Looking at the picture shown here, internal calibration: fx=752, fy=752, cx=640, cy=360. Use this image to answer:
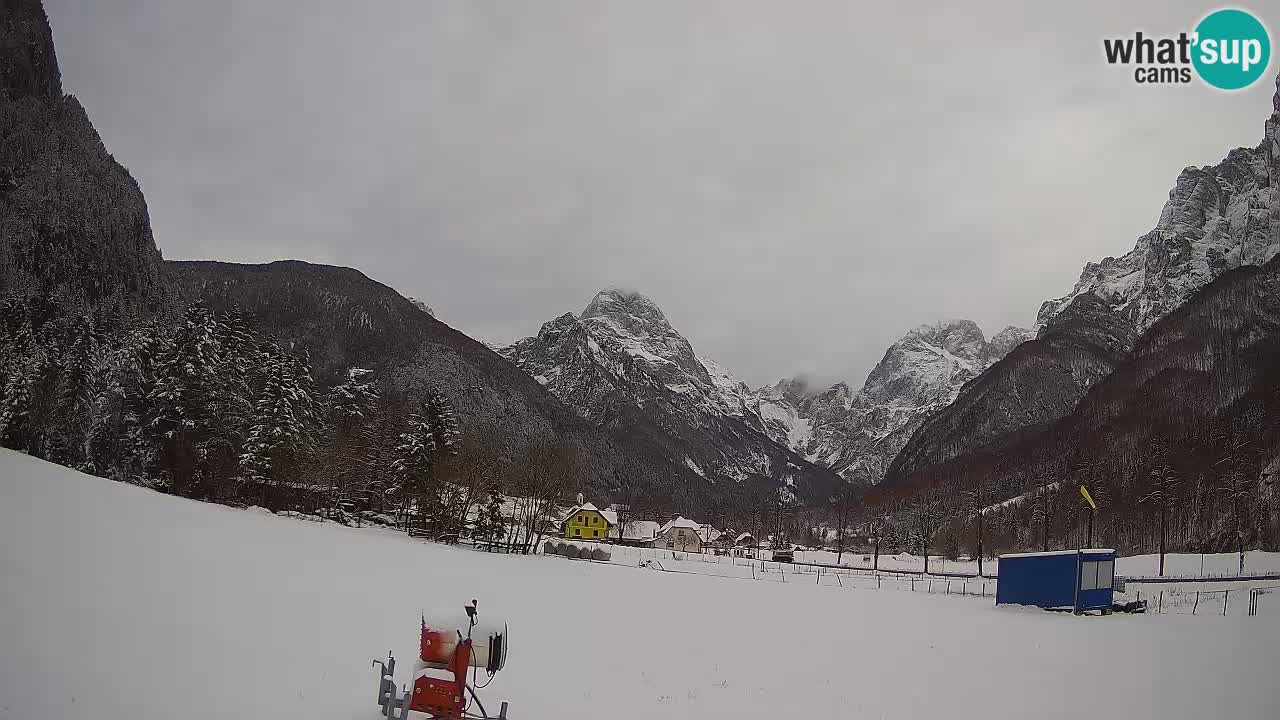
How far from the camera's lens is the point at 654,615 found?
1024 inches

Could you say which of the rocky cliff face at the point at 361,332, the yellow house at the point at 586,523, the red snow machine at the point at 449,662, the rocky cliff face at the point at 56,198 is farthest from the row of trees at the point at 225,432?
the rocky cliff face at the point at 361,332

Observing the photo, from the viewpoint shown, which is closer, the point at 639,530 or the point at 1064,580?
the point at 1064,580

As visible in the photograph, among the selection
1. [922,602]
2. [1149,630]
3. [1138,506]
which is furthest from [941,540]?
[1149,630]

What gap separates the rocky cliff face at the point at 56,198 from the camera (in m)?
48.5

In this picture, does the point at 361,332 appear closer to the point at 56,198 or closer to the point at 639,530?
the point at 639,530

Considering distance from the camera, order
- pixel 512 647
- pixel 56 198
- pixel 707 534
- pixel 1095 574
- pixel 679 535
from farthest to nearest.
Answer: pixel 707 534
pixel 679 535
pixel 56 198
pixel 1095 574
pixel 512 647

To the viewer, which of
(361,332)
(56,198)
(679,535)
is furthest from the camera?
(361,332)

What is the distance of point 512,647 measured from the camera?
17766mm

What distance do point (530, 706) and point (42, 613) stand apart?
28.9 ft

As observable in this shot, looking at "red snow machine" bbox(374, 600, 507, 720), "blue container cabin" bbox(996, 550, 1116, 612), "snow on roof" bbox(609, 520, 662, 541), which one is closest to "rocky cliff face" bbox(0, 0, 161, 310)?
"red snow machine" bbox(374, 600, 507, 720)

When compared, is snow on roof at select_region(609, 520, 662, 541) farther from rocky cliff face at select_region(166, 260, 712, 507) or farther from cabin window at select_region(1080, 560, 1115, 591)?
cabin window at select_region(1080, 560, 1115, 591)

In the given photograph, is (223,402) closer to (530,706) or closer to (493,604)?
(493,604)

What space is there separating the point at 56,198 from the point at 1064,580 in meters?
86.9

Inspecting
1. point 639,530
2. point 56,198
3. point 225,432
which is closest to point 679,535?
point 639,530
